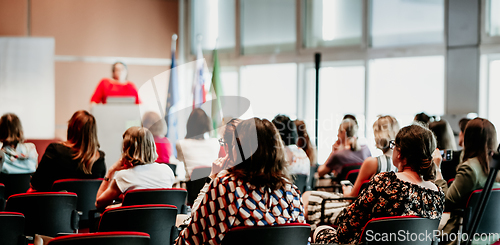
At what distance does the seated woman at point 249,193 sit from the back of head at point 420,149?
0.75m

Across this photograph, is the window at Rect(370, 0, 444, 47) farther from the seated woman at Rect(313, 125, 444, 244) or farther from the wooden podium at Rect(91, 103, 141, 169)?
the seated woman at Rect(313, 125, 444, 244)

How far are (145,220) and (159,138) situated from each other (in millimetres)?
2583

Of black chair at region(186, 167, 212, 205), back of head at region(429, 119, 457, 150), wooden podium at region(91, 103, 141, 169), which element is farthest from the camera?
wooden podium at region(91, 103, 141, 169)

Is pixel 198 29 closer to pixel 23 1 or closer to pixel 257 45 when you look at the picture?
pixel 257 45

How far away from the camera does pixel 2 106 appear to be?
878cm

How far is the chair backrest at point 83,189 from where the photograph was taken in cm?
380

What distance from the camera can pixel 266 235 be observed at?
2078 mm

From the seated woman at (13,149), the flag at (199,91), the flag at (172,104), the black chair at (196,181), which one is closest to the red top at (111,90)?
the flag at (172,104)

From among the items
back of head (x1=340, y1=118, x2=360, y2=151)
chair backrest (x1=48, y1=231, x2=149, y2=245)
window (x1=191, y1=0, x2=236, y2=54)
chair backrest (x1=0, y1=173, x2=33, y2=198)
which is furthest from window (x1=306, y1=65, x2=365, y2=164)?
chair backrest (x1=48, y1=231, x2=149, y2=245)

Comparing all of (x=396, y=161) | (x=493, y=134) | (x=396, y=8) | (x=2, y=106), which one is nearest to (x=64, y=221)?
(x=396, y=161)

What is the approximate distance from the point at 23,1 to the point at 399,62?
7352 millimetres

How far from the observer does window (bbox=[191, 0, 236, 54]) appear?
10.6 meters

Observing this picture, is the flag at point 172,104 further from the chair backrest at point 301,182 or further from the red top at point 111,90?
the chair backrest at point 301,182

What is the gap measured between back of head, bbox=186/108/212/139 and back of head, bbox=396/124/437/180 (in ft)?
8.66
